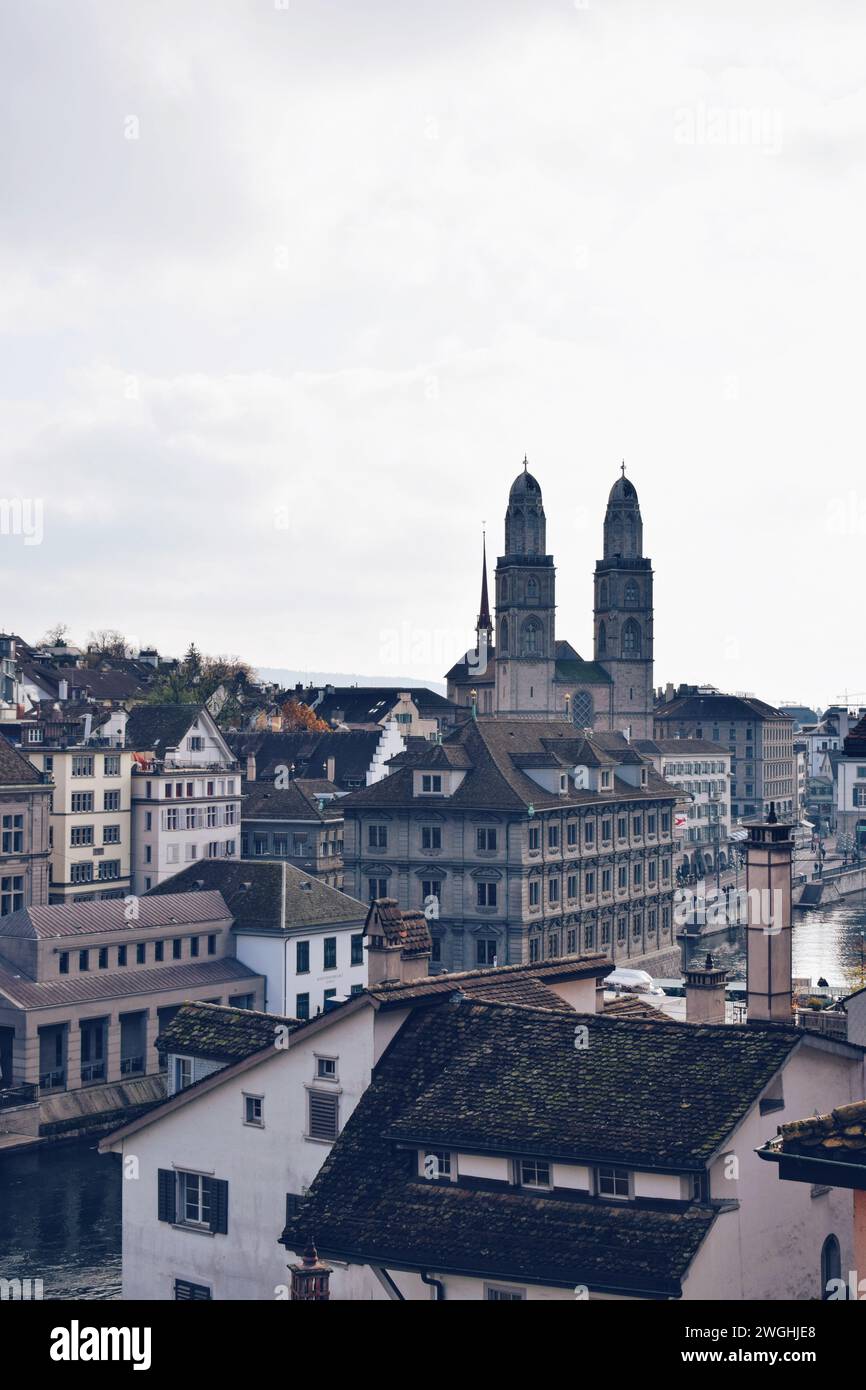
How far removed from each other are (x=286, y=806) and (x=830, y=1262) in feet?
271

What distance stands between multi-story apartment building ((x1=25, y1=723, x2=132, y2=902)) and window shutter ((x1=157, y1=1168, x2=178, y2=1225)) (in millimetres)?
66984

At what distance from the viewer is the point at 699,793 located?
7367 inches

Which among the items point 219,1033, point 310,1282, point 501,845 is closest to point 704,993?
point 219,1033

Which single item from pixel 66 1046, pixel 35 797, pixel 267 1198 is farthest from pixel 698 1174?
pixel 35 797

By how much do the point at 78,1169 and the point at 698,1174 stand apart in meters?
39.8

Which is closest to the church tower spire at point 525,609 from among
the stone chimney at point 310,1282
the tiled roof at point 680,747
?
the tiled roof at point 680,747

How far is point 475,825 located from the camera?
85062mm

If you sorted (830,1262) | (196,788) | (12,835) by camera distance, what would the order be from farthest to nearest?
(196,788) → (12,835) → (830,1262)

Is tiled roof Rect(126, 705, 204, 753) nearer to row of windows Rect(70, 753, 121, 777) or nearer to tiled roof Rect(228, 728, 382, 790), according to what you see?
row of windows Rect(70, 753, 121, 777)

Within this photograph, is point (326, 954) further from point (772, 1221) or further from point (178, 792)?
point (772, 1221)

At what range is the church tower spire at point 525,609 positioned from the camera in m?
192

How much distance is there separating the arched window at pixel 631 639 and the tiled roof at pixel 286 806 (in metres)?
92.6
